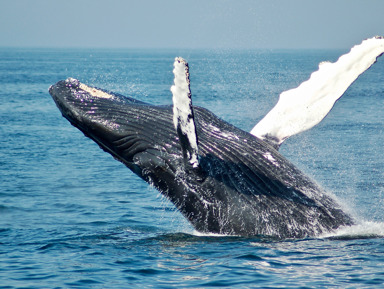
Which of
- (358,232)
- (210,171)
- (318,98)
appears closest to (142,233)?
(210,171)

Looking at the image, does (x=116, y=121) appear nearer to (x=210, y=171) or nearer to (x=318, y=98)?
(x=210, y=171)

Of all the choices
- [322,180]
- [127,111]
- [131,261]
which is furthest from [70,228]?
[322,180]

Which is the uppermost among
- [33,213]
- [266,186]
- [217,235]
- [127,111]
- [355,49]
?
[355,49]

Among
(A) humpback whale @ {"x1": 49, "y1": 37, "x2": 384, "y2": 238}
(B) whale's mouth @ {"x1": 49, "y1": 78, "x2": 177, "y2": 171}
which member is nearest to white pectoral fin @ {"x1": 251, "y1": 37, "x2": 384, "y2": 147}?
(A) humpback whale @ {"x1": 49, "y1": 37, "x2": 384, "y2": 238}

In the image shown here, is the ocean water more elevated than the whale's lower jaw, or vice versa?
the whale's lower jaw

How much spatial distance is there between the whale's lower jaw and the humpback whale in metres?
0.01

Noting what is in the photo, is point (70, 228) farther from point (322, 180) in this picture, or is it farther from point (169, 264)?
point (322, 180)

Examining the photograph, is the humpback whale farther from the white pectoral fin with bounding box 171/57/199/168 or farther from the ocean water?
the white pectoral fin with bounding box 171/57/199/168

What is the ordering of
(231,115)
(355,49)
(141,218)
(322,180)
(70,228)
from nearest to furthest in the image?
(355,49) < (70,228) < (141,218) < (322,180) < (231,115)

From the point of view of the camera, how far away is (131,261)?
793 cm

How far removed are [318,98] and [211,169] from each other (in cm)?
182

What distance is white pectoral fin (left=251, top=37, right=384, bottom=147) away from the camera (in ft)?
27.1

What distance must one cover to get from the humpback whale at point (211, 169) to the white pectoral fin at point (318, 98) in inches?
13.6

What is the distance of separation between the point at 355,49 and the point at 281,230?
2.52 meters
